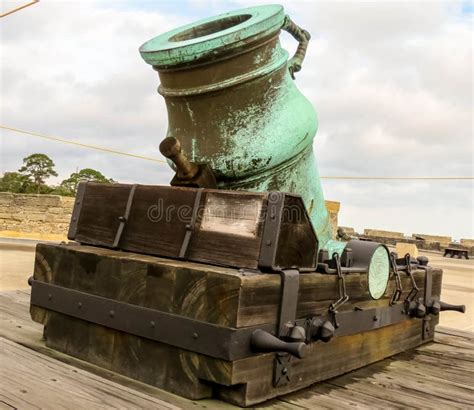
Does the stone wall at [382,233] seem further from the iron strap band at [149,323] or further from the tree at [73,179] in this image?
the iron strap band at [149,323]

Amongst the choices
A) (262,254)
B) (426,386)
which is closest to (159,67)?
(262,254)

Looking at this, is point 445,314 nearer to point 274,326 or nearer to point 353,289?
point 353,289

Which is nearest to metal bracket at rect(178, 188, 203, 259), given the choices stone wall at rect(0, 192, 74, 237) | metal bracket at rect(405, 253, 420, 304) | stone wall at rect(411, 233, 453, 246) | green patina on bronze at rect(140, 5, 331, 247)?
green patina on bronze at rect(140, 5, 331, 247)

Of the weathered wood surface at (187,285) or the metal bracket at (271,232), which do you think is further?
the metal bracket at (271,232)

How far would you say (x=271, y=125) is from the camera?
8.20ft

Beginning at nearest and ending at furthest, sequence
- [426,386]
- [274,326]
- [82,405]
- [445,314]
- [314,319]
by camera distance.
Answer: [82,405] → [274,326] → [314,319] → [426,386] → [445,314]

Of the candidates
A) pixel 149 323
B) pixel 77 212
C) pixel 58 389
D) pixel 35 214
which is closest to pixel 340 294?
pixel 149 323

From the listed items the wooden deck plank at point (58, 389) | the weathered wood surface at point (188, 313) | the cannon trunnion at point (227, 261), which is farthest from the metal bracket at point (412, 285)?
the wooden deck plank at point (58, 389)

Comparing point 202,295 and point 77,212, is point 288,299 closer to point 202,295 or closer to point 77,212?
point 202,295

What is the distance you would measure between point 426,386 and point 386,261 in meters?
0.56

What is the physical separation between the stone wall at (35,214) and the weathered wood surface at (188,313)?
1331cm

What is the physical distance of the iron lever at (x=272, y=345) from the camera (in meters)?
1.70

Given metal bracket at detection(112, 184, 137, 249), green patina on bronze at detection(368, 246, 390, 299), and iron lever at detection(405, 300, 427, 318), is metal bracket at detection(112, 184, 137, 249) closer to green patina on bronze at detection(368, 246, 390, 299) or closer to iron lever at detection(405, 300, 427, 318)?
green patina on bronze at detection(368, 246, 390, 299)

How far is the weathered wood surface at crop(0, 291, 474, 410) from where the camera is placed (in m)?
1.74
